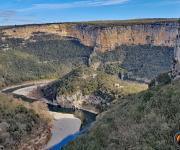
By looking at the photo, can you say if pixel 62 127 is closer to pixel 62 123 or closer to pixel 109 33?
pixel 62 123

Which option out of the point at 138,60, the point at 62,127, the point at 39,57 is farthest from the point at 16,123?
the point at 39,57

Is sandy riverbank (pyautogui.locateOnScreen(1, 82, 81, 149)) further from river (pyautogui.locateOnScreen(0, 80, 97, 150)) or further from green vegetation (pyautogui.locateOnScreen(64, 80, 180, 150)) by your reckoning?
green vegetation (pyautogui.locateOnScreen(64, 80, 180, 150))

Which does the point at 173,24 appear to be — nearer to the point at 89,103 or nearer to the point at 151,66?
the point at 151,66

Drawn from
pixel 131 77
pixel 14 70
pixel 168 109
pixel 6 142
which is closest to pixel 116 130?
pixel 168 109

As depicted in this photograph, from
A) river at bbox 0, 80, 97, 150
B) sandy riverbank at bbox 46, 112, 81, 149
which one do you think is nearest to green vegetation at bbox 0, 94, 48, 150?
sandy riverbank at bbox 46, 112, 81, 149

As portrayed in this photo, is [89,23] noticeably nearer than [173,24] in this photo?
No

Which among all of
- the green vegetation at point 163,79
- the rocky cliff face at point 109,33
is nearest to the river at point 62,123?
the green vegetation at point 163,79
